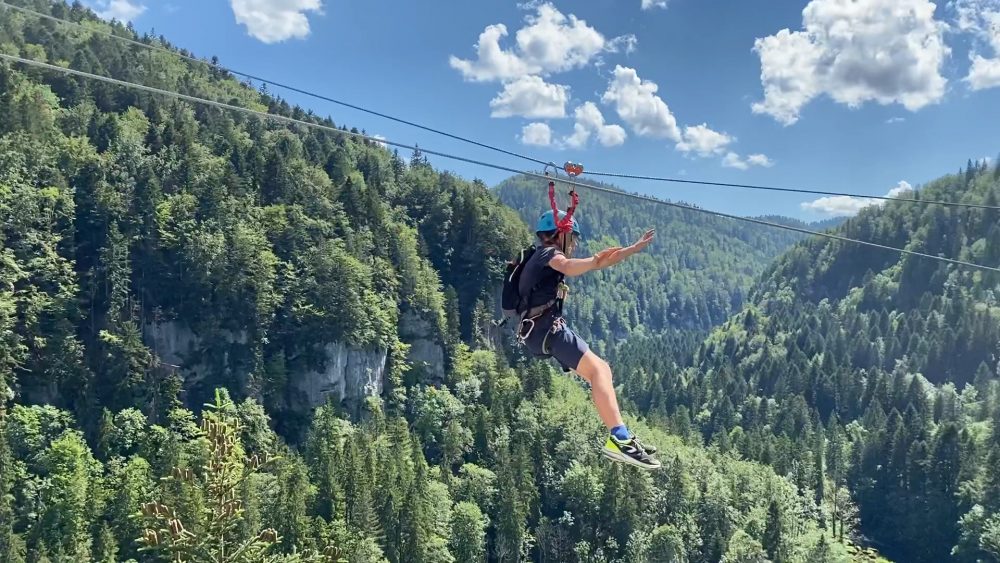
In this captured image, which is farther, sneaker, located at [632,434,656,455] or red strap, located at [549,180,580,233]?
red strap, located at [549,180,580,233]

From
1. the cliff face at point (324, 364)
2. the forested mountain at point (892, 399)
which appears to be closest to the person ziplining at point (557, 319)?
the cliff face at point (324, 364)

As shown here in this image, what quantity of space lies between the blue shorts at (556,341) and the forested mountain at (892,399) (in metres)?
85.2

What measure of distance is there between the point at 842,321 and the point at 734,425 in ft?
241

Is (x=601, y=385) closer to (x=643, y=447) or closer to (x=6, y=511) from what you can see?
(x=643, y=447)

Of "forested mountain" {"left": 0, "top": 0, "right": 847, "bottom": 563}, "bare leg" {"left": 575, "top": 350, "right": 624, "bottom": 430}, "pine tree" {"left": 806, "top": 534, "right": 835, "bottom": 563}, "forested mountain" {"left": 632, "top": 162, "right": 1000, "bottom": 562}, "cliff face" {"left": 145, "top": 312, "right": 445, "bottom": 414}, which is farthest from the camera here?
"forested mountain" {"left": 632, "top": 162, "right": 1000, "bottom": 562}

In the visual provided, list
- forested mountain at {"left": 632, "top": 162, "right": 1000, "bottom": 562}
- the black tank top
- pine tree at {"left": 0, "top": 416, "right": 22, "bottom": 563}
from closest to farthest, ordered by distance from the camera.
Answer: the black tank top → pine tree at {"left": 0, "top": 416, "right": 22, "bottom": 563} → forested mountain at {"left": 632, "top": 162, "right": 1000, "bottom": 562}

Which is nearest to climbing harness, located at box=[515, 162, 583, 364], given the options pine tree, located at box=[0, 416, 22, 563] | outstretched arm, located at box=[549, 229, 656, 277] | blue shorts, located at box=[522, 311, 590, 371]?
blue shorts, located at box=[522, 311, 590, 371]

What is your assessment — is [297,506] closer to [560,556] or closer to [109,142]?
[560,556]

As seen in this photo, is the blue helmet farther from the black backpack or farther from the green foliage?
the green foliage

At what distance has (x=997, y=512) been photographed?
78125 mm

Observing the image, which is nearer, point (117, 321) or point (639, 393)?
point (117, 321)

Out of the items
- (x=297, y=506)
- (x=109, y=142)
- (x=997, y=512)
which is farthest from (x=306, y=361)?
(x=997, y=512)

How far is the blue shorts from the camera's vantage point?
10.1 m

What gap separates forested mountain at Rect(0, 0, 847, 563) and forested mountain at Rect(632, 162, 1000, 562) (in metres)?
16.0
